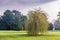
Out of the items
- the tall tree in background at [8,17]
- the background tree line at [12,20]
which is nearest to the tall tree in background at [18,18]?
the background tree line at [12,20]

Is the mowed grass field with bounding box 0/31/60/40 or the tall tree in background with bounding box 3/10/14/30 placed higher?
the tall tree in background with bounding box 3/10/14/30

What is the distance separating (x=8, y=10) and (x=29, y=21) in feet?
3.36

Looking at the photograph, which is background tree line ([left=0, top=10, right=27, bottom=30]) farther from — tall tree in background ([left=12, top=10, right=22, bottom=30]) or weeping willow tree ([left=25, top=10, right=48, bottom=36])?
weeping willow tree ([left=25, top=10, right=48, bottom=36])

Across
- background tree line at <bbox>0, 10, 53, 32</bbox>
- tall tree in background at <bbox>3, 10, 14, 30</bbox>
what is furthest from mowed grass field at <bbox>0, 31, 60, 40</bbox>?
tall tree in background at <bbox>3, 10, 14, 30</bbox>

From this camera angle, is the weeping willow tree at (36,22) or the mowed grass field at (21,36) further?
the weeping willow tree at (36,22)

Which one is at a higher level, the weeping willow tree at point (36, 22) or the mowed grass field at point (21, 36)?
the weeping willow tree at point (36, 22)

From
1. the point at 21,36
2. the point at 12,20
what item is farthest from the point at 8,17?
the point at 21,36

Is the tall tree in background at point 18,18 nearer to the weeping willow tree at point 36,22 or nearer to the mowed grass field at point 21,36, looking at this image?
the mowed grass field at point 21,36

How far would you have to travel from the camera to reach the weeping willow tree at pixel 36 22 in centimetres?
630

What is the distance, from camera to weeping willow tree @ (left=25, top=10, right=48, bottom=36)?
20.7 ft

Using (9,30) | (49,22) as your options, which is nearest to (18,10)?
(9,30)

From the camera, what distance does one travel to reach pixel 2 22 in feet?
19.1

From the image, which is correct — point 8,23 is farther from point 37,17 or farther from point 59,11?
point 59,11

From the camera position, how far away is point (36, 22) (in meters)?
6.41
